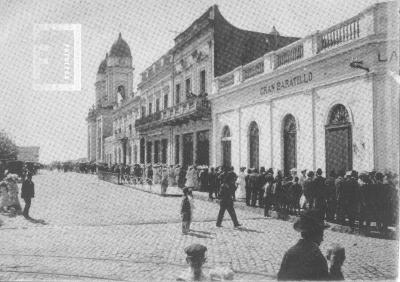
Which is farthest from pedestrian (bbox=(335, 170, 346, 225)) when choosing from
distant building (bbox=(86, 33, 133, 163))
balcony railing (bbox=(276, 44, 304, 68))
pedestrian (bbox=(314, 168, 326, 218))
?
distant building (bbox=(86, 33, 133, 163))

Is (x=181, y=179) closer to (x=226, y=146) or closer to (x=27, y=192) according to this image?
(x=226, y=146)

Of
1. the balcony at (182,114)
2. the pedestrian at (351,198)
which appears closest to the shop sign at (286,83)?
the pedestrian at (351,198)

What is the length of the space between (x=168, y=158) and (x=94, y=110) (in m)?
40.0

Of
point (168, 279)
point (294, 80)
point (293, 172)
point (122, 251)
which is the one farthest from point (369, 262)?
point (294, 80)

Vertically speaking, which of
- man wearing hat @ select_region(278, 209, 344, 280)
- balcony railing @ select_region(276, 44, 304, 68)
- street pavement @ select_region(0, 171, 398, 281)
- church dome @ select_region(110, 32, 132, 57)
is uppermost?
church dome @ select_region(110, 32, 132, 57)

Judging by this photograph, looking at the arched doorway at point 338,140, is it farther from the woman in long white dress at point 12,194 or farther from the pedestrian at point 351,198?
the woman in long white dress at point 12,194

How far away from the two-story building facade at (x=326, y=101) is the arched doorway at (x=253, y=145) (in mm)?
42

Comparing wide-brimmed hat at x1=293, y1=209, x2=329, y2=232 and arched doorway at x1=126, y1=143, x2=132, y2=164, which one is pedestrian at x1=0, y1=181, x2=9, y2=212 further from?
arched doorway at x1=126, y1=143, x2=132, y2=164

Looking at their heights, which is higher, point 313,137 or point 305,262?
point 313,137

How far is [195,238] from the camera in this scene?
900 centimetres

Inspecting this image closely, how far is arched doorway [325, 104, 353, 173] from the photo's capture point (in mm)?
12578

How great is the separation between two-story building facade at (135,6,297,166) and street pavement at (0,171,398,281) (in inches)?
453

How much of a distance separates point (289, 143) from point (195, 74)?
424 inches

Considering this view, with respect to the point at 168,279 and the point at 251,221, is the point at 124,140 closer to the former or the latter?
the point at 251,221
